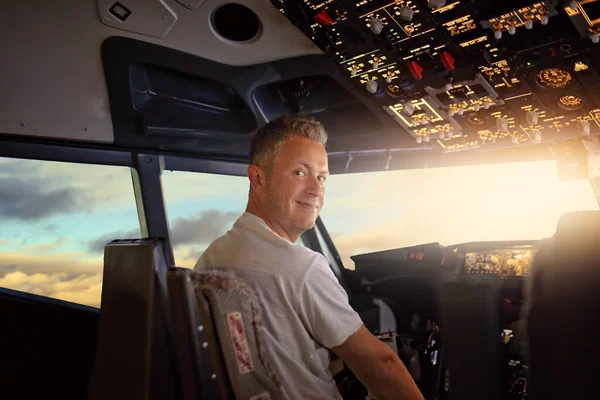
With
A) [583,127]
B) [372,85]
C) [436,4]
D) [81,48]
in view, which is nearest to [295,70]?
[372,85]

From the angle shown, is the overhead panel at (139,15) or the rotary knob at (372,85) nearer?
the overhead panel at (139,15)

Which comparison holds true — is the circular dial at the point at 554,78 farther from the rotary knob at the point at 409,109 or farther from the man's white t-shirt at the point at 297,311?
the man's white t-shirt at the point at 297,311

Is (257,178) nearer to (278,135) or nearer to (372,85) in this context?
(278,135)

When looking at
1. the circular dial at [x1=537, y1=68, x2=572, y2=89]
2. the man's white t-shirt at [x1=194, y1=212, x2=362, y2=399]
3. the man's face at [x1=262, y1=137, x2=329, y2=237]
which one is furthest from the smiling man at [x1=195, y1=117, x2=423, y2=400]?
the circular dial at [x1=537, y1=68, x2=572, y2=89]

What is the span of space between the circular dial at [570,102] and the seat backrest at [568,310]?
6.27ft

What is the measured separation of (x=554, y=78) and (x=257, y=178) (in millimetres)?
1530

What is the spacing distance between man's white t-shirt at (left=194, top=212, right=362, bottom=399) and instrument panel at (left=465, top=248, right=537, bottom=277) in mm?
1332

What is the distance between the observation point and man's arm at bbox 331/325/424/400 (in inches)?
41.5

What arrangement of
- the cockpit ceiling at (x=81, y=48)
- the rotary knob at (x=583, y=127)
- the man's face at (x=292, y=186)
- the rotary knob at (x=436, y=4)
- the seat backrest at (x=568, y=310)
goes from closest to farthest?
1. the seat backrest at (x=568, y=310)
2. the man's face at (x=292, y=186)
3. the rotary knob at (x=436, y=4)
4. the cockpit ceiling at (x=81, y=48)
5. the rotary knob at (x=583, y=127)

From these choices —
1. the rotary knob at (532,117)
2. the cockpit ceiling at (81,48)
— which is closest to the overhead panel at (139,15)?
the cockpit ceiling at (81,48)

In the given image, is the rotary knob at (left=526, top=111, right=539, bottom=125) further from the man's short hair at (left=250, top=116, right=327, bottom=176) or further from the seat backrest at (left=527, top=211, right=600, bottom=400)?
the seat backrest at (left=527, top=211, right=600, bottom=400)

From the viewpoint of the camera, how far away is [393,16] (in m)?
1.92

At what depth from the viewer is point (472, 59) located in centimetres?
212

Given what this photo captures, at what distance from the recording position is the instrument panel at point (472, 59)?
1827 mm
